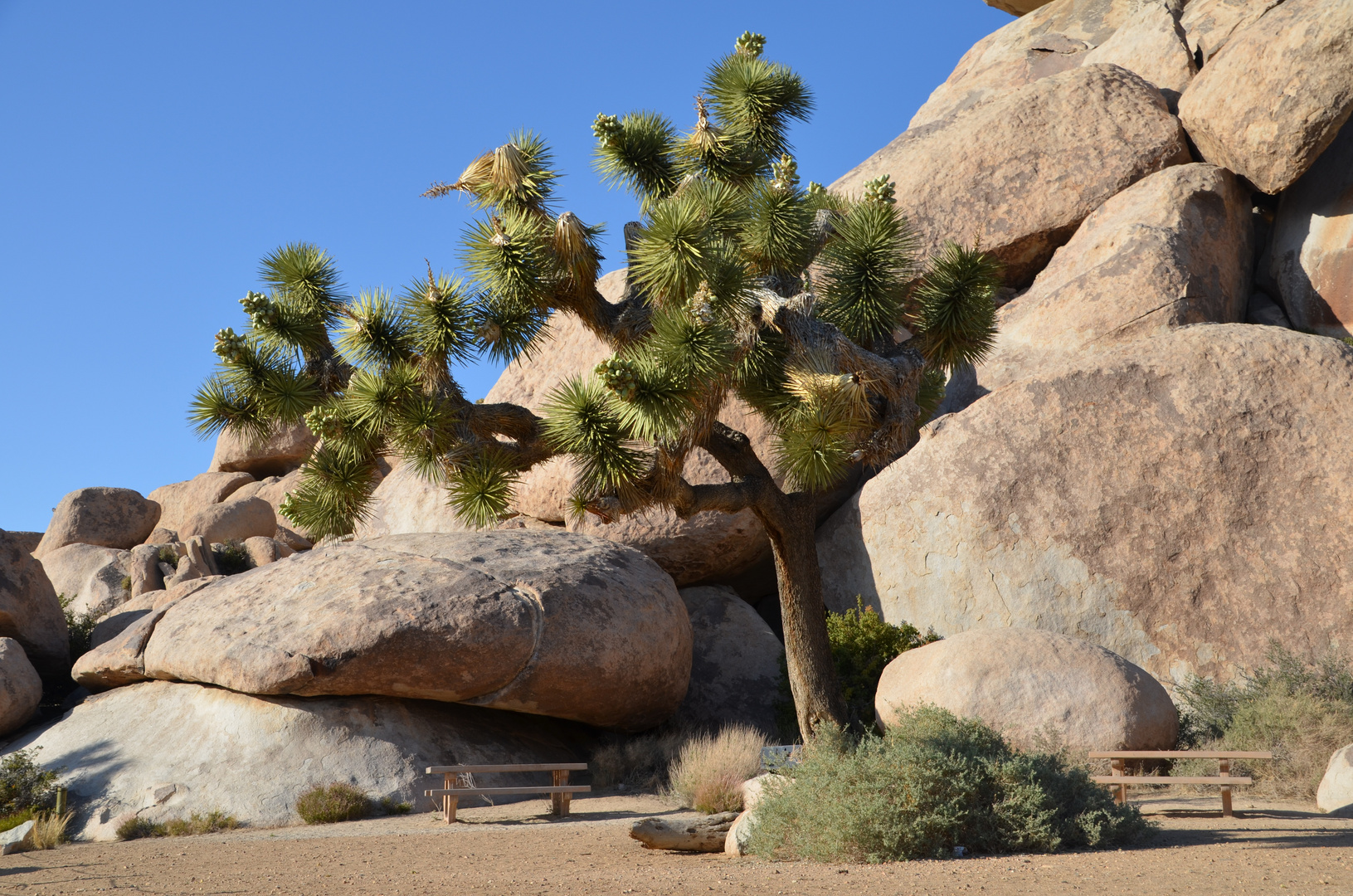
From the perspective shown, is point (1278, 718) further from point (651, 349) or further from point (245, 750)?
point (245, 750)

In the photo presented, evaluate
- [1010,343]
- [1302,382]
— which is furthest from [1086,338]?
[1302,382]

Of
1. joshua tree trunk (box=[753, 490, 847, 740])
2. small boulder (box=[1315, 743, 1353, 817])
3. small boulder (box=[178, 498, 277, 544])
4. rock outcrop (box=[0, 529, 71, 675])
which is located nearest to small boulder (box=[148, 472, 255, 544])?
small boulder (box=[178, 498, 277, 544])

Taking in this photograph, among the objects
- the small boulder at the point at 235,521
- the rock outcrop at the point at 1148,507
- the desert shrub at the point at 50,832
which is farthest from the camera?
the small boulder at the point at 235,521

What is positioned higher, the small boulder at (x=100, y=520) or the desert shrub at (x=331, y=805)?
the small boulder at (x=100, y=520)

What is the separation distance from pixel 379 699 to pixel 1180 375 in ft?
35.2

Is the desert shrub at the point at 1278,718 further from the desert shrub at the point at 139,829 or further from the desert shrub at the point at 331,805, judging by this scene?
the desert shrub at the point at 139,829

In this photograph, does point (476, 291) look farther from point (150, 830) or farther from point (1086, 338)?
point (1086, 338)

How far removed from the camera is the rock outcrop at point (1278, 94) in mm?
15273

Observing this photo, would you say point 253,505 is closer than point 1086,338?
No

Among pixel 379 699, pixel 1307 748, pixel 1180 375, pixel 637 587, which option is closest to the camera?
pixel 1307 748

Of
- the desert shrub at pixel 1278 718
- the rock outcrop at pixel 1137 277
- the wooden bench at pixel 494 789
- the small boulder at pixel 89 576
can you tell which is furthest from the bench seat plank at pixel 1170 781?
the small boulder at pixel 89 576

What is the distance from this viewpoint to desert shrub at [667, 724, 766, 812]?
9492 mm

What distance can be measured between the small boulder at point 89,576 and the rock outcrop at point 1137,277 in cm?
1609

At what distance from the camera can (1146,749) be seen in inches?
385
